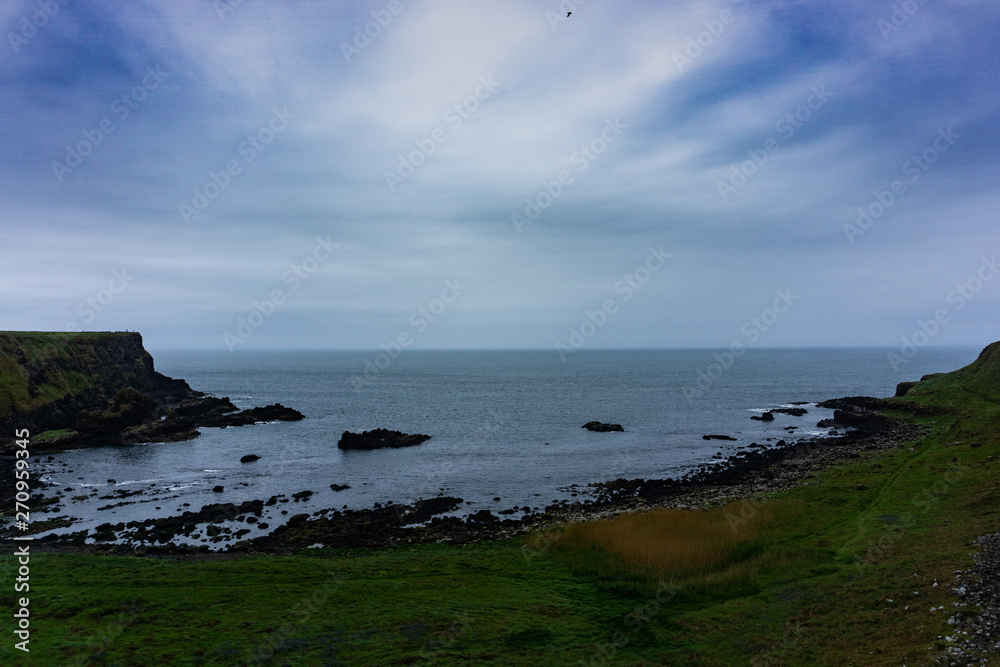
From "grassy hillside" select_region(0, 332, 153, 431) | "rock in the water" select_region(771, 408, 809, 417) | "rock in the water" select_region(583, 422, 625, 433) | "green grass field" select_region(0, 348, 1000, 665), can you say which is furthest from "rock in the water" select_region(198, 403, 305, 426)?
"rock in the water" select_region(771, 408, 809, 417)

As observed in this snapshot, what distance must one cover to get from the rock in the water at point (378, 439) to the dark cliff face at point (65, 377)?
46793 mm

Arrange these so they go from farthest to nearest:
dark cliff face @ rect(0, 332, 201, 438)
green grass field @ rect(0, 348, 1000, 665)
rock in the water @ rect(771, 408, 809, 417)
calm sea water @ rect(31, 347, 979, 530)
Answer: rock in the water @ rect(771, 408, 809, 417)
dark cliff face @ rect(0, 332, 201, 438)
calm sea water @ rect(31, 347, 979, 530)
green grass field @ rect(0, 348, 1000, 665)

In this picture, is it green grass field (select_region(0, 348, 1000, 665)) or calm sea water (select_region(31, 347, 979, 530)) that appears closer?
green grass field (select_region(0, 348, 1000, 665))

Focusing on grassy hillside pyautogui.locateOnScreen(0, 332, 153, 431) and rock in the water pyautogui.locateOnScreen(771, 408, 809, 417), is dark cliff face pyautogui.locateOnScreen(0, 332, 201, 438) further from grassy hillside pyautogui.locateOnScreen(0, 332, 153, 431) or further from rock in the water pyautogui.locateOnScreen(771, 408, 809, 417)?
rock in the water pyautogui.locateOnScreen(771, 408, 809, 417)

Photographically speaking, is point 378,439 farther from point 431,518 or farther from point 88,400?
point 88,400

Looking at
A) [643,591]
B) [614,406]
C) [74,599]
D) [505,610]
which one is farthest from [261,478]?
[614,406]

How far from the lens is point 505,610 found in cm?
2380

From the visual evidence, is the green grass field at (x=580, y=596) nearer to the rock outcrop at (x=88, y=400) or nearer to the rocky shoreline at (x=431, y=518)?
the rocky shoreline at (x=431, y=518)

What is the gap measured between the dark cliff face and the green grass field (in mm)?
64271

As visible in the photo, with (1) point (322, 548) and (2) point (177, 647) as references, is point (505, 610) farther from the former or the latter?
(1) point (322, 548)

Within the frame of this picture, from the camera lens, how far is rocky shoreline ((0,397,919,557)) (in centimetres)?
3666

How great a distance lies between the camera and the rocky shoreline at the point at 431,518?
1443 inches

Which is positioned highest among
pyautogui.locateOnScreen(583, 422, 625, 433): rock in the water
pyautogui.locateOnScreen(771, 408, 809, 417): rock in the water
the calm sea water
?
pyautogui.locateOnScreen(771, 408, 809, 417): rock in the water

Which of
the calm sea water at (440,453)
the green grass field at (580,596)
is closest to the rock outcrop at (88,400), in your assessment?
the calm sea water at (440,453)
